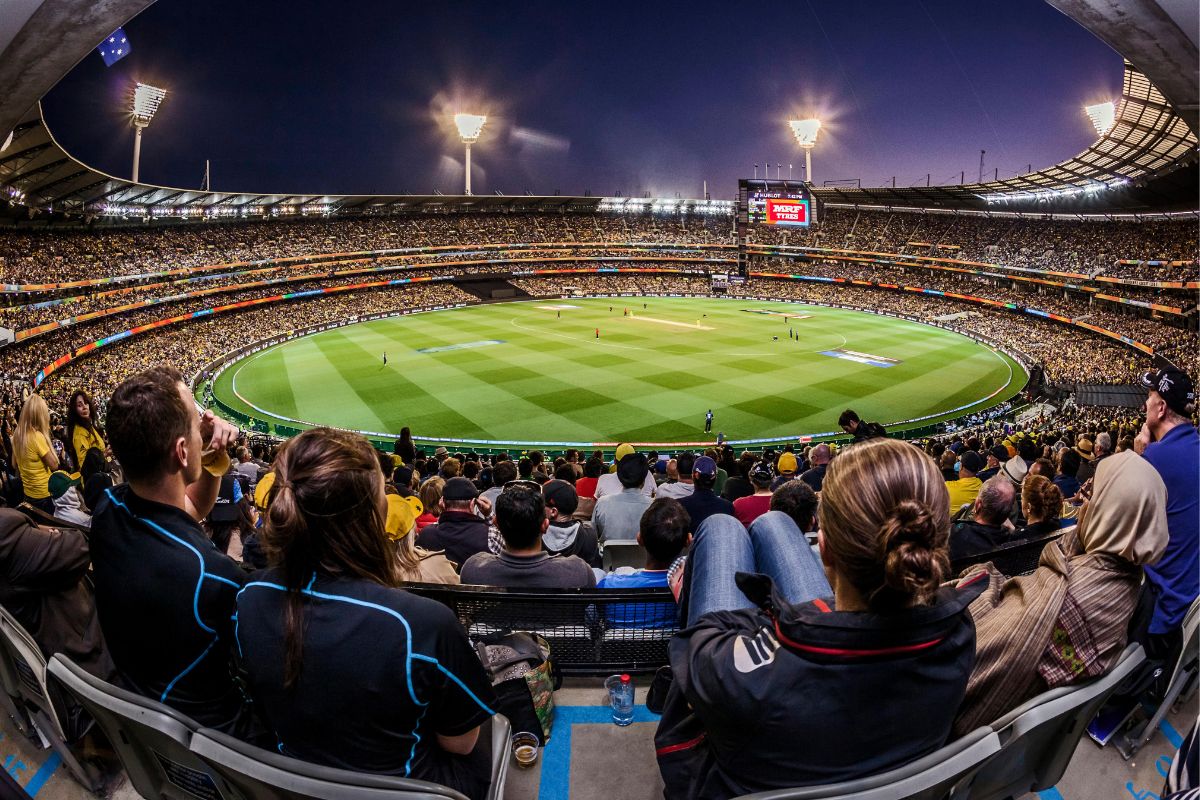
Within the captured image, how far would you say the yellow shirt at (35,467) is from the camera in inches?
323

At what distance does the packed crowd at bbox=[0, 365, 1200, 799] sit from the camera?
2104 mm

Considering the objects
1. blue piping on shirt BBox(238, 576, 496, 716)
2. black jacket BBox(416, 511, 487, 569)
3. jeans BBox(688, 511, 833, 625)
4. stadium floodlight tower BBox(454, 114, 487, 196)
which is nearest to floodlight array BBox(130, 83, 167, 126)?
stadium floodlight tower BBox(454, 114, 487, 196)

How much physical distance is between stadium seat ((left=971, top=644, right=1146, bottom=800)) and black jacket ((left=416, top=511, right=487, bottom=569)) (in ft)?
14.9

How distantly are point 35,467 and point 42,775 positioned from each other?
6101mm

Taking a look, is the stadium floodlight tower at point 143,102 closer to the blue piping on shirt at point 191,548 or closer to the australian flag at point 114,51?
the australian flag at point 114,51

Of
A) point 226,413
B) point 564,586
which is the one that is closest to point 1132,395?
point 564,586

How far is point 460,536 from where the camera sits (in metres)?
6.46

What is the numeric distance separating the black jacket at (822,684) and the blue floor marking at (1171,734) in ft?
8.54

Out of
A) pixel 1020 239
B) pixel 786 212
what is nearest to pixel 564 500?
pixel 786 212

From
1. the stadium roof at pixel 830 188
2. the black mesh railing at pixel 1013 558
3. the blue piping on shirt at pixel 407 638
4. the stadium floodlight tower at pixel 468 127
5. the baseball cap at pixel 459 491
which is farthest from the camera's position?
the stadium floodlight tower at pixel 468 127

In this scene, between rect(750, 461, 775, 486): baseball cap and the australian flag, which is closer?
rect(750, 461, 775, 486): baseball cap

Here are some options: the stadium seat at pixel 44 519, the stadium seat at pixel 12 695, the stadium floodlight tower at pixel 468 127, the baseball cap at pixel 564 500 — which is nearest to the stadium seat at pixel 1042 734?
the stadium seat at pixel 12 695

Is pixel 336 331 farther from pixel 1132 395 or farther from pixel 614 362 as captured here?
pixel 1132 395

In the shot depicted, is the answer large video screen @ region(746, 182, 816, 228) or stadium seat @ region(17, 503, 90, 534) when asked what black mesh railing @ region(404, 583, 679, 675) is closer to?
stadium seat @ region(17, 503, 90, 534)
